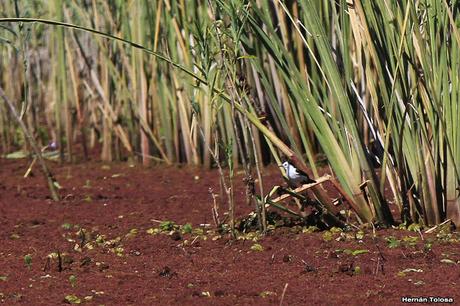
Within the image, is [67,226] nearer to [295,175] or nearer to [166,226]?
[166,226]

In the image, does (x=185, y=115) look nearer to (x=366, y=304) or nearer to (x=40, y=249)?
(x=40, y=249)

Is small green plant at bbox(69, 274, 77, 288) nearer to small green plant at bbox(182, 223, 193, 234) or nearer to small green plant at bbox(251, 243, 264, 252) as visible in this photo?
small green plant at bbox(251, 243, 264, 252)

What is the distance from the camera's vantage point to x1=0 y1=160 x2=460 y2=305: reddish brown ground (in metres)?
3.25

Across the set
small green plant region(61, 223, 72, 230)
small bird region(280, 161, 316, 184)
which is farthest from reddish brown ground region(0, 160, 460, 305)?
small bird region(280, 161, 316, 184)

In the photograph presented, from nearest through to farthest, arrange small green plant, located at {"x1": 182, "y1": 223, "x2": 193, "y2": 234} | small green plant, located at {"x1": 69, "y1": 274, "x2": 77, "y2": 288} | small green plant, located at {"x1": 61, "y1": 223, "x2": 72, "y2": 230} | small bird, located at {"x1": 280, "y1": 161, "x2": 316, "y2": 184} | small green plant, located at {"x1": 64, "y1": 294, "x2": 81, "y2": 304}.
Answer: small green plant, located at {"x1": 64, "y1": 294, "x2": 81, "y2": 304}, small green plant, located at {"x1": 69, "y1": 274, "x2": 77, "y2": 288}, small bird, located at {"x1": 280, "y1": 161, "x2": 316, "y2": 184}, small green plant, located at {"x1": 182, "y1": 223, "x2": 193, "y2": 234}, small green plant, located at {"x1": 61, "y1": 223, "x2": 72, "y2": 230}

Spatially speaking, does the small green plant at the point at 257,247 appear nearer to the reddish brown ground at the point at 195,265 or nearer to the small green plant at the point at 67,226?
A: the reddish brown ground at the point at 195,265

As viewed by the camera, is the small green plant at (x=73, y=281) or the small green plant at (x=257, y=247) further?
the small green plant at (x=257, y=247)

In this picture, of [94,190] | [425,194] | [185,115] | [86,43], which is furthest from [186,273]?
[86,43]

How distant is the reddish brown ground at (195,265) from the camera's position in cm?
325

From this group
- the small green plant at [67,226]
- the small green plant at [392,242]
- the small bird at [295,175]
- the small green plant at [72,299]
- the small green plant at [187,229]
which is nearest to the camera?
the small green plant at [72,299]

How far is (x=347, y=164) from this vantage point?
4.02 metres

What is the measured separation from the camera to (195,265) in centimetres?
370

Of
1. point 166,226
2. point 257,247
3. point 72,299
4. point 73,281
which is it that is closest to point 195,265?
point 257,247

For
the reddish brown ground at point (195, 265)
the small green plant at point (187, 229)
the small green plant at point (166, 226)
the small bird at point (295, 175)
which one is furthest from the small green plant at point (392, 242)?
the small green plant at point (166, 226)
